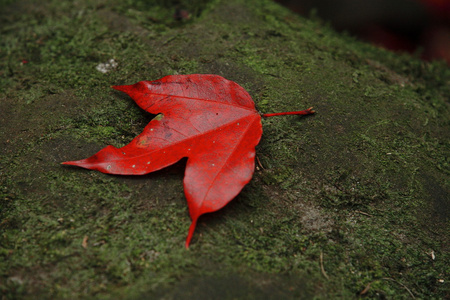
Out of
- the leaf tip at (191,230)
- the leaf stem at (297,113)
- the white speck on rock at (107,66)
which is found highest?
the leaf stem at (297,113)

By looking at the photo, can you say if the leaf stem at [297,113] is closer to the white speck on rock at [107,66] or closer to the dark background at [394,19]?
the white speck on rock at [107,66]

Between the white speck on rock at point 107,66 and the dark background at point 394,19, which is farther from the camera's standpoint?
the dark background at point 394,19

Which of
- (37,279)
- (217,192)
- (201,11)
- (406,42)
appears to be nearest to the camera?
(37,279)

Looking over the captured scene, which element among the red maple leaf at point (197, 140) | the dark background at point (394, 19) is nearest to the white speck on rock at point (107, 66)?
the red maple leaf at point (197, 140)

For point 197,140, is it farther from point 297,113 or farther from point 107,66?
point 107,66

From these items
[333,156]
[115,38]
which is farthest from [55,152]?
[333,156]

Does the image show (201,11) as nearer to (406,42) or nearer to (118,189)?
(118,189)

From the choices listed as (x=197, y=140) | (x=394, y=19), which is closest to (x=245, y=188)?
(x=197, y=140)

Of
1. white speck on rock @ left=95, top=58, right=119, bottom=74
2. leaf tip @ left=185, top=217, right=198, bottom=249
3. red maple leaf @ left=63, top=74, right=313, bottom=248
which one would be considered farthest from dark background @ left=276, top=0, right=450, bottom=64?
leaf tip @ left=185, top=217, right=198, bottom=249
